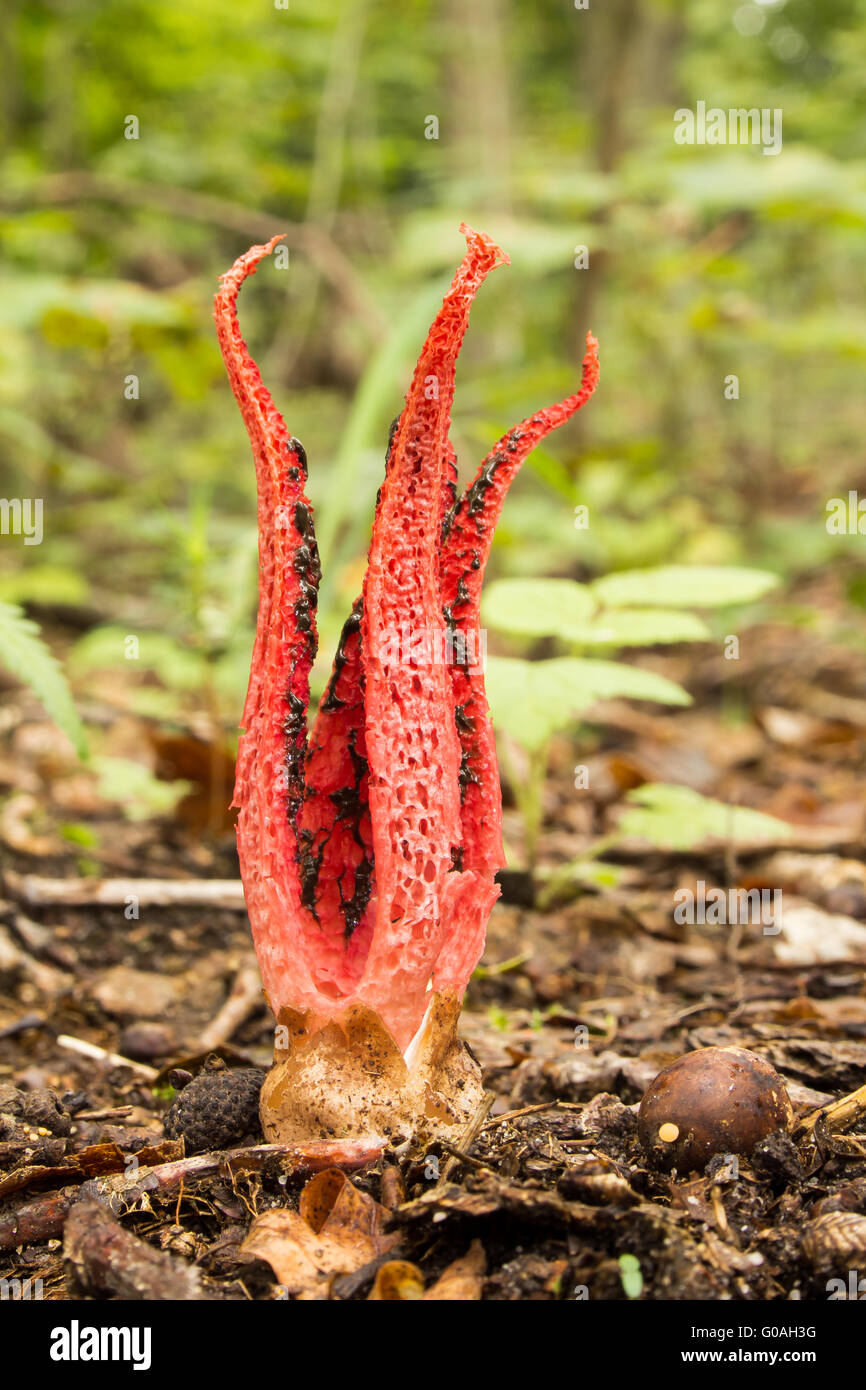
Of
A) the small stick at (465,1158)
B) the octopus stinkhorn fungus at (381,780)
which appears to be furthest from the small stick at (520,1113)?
the small stick at (465,1158)

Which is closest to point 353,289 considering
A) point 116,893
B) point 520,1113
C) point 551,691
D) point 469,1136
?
point 551,691

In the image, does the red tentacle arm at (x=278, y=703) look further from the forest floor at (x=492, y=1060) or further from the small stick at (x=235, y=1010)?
the small stick at (x=235, y=1010)

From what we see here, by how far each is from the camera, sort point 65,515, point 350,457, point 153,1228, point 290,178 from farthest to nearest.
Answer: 1. point 65,515
2. point 290,178
3. point 350,457
4. point 153,1228

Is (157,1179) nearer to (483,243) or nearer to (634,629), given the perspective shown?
(483,243)
